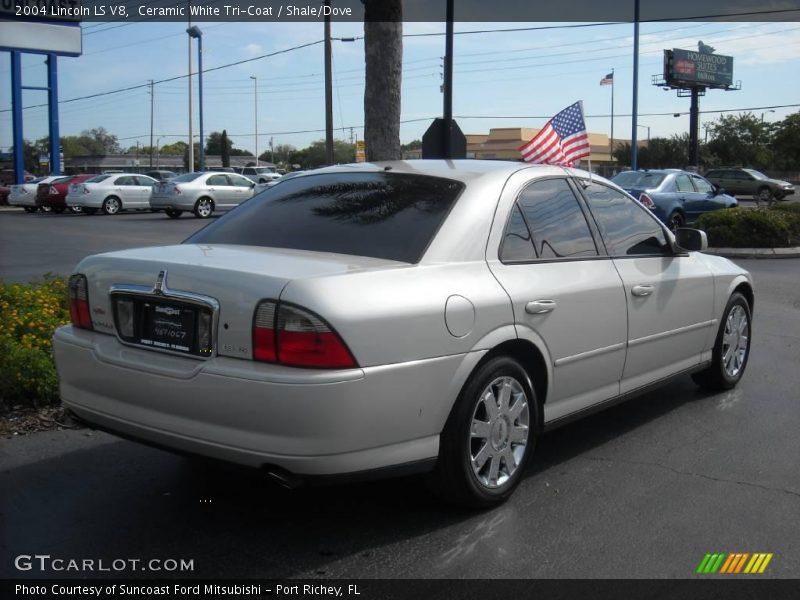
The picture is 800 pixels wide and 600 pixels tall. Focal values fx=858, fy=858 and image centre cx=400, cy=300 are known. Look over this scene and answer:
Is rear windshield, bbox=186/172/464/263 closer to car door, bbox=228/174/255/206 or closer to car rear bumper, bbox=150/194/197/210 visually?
car rear bumper, bbox=150/194/197/210

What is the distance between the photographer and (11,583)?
3.30m

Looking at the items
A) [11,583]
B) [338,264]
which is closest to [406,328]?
[338,264]

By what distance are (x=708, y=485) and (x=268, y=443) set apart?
240cm

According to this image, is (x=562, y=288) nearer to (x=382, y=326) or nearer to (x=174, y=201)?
(x=382, y=326)

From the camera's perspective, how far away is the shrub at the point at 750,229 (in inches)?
625

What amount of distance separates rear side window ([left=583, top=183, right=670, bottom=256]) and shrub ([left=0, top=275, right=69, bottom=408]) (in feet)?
11.8

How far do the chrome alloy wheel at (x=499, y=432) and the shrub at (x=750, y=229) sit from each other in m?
13.2

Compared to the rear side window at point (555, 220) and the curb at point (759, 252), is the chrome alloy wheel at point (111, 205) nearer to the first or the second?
the curb at point (759, 252)

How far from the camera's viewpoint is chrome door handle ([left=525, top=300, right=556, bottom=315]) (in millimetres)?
4148

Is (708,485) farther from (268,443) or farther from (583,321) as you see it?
(268,443)

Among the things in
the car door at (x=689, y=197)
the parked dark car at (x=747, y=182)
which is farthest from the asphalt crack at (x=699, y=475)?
the parked dark car at (x=747, y=182)

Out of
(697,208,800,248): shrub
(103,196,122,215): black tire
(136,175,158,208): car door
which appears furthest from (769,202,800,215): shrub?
(103,196,122,215): black tire

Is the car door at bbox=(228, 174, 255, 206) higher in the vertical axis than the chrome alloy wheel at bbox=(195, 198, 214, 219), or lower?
higher

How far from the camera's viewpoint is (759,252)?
15.7 metres
